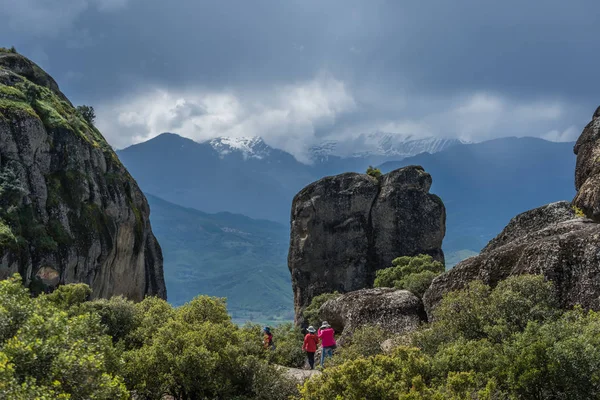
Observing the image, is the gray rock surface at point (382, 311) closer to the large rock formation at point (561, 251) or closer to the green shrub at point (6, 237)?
the large rock formation at point (561, 251)

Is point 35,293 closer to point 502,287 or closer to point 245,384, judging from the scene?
point 245,384

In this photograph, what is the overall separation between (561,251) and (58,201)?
5579cm

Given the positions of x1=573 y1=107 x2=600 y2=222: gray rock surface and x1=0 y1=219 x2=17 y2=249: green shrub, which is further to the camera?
x1=0 y1=219 x2=17 y2=249: green shrub

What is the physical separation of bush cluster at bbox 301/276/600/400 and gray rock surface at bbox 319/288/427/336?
32.0 feet

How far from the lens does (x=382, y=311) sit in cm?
2677

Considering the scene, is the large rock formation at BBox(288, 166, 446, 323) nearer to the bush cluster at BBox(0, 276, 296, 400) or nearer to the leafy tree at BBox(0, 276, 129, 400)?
the bush cluster at BBox(0, 276, 296, 400)

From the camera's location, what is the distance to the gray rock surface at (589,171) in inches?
906

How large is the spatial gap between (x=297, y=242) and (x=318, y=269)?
575 centimetres

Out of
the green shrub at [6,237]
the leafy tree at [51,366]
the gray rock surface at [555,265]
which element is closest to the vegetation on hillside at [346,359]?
the leafy tree at [51,366]

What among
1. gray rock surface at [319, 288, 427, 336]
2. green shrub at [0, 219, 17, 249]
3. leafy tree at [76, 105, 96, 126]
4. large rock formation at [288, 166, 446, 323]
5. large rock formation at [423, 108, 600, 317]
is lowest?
gray rock surface at [319, 288, 427, 336]

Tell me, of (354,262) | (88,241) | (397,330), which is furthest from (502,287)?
(354,262)

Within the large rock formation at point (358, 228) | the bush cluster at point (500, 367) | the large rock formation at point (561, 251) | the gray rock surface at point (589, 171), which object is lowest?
the bush cluster at point (500, 367)

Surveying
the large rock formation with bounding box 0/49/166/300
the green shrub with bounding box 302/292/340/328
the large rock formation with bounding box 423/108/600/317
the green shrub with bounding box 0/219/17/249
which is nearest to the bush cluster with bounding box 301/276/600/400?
the large rock formation with bounding box 423/108/600/317

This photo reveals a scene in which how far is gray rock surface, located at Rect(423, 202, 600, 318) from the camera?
17.4 metres
